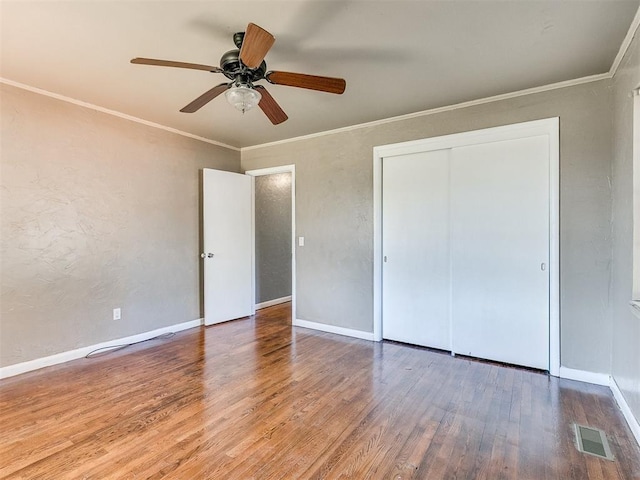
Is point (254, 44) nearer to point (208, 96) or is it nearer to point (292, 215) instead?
point (208, 96)

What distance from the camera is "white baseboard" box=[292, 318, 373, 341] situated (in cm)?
382

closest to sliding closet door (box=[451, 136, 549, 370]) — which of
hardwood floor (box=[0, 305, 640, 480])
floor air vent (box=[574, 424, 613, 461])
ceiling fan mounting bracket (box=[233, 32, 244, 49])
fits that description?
hardwood floor (box=[0, 305, 640, 480])

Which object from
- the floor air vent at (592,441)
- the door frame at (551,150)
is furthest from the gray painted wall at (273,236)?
the floor air vent at (592,441)

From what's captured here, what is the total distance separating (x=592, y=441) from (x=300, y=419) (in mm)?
1705

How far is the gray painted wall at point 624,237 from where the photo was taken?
2012 millimetres

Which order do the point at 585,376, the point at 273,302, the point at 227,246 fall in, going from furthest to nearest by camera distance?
the point at 273,302 → the point at 227,246 → the point at 585,376

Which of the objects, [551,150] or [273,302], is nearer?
[551,150]

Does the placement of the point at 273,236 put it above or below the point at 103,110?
below

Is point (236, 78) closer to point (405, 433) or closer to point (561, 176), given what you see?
point (405, 433)

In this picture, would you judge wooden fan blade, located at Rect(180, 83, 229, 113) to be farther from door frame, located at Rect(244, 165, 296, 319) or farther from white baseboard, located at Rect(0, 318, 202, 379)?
white baseboard, located at Rect(0, 318, 202, 379)

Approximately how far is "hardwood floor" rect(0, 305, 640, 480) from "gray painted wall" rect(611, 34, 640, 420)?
317mm

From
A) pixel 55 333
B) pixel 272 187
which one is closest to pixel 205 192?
pixel 272 187

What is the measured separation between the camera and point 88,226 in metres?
3.30

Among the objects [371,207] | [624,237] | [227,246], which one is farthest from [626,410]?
[227,246]
